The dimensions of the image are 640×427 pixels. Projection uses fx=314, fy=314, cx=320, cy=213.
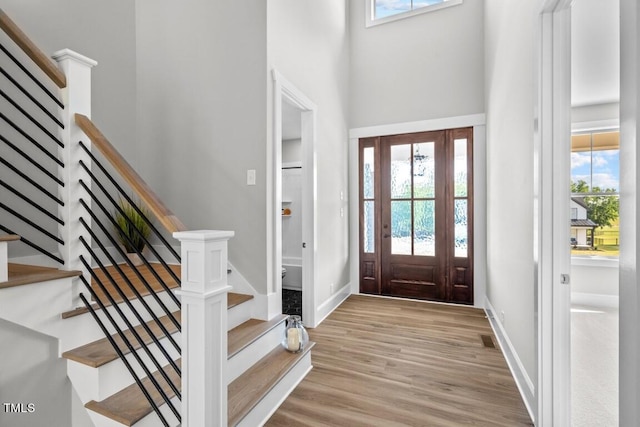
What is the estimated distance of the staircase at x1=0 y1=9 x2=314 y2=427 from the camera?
119 cm

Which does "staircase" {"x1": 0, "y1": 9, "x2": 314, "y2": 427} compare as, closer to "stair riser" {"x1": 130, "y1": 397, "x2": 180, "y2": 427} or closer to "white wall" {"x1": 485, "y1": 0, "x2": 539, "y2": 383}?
"stair riser" {"x1": 130, "y1": 397, "x2": 180, "y2": 427}

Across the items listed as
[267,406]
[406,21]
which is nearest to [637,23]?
[267,406]

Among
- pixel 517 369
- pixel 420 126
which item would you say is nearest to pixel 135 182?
pixel 517 369

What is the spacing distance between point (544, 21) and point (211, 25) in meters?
2.39

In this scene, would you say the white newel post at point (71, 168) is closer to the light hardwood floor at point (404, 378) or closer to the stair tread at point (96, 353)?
the stair tread at point (96, 353)

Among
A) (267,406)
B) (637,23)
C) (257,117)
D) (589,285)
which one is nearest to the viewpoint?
(637,23)

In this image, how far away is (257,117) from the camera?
2449 millimetres

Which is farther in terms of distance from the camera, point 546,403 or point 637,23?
point 546,403

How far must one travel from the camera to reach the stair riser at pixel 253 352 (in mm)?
1895

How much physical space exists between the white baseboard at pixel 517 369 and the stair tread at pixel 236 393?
4.65 feet

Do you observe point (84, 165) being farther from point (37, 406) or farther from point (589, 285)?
point (589, 285)

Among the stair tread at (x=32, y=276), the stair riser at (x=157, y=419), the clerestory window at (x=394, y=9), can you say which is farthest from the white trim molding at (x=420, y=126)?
the stair riser at (x=157, y=419)

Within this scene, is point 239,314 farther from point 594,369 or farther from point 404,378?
point 594,369

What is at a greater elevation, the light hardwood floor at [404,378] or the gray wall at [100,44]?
the gray wall at [100,44]
